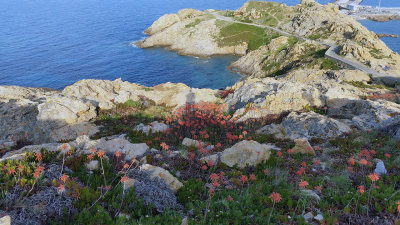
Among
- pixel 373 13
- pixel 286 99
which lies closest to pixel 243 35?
pixel 286 99

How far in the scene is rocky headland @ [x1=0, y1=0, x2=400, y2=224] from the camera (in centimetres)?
721

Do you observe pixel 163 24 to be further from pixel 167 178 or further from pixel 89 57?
pixel 167 178

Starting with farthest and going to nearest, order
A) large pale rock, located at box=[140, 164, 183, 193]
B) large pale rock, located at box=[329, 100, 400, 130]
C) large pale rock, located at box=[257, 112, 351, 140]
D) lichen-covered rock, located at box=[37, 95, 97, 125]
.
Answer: lichen-covered rock, located at box=[37, 95, 97, 125]
large pale rock, located at box=[329, 100, 400, 130]
large pale rock, located at box=[257, 112, 351, 140]
large pale rock, located at box=[140, 164, 183, 193]

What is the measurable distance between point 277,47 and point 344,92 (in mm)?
61029

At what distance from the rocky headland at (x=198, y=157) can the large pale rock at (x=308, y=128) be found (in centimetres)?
9

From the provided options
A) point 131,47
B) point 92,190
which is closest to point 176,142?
point 92,190

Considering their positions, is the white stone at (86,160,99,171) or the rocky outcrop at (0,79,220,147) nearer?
the white stone at (86,160,99,171)

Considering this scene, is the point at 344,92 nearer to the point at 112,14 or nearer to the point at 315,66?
the point at 315,66

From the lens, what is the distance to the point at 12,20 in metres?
122

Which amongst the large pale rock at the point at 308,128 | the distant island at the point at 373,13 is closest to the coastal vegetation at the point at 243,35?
the distant island at the point at 373,13

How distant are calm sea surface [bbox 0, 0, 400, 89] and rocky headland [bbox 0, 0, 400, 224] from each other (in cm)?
3508

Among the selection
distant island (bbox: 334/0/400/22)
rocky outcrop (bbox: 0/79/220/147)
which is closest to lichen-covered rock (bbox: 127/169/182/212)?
rocky outcrop (bbox: 0/79/220/147)

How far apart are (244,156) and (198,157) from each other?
84.0 inches

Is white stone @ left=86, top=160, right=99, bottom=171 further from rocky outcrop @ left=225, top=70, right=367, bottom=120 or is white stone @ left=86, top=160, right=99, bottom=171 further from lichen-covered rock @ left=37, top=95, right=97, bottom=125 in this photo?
lichen-covered rock @ left=37, top=95, right=97, bottom=125
